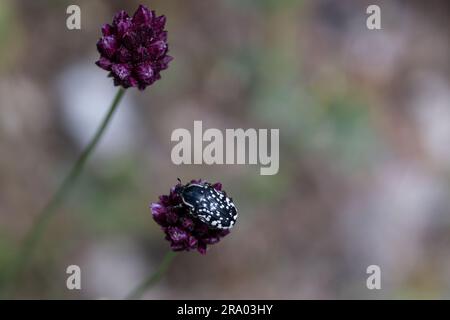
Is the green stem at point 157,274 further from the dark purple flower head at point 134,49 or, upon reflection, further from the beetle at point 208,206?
the dark purple flower head at point 134,49

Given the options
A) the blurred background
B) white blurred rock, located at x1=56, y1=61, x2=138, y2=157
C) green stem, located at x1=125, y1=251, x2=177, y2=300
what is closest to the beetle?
green stem, located at x1=125, y1=251, x2=177, y2=300

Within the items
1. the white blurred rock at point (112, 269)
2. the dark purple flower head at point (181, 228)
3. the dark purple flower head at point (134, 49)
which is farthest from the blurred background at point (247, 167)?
the dark purple flower head at point (134, 49)

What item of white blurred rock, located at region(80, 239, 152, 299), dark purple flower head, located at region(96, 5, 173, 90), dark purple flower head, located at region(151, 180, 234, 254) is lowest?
white blurred rock, located at region(80, 239, 152, 299)

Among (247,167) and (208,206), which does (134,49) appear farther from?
(247,167)

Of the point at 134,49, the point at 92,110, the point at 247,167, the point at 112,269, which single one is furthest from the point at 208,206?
the point at 92,110

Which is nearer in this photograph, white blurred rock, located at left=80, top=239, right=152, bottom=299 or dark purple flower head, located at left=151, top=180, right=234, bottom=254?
dark purple flower head, located at left=151, top=180, right=234, bottom=254

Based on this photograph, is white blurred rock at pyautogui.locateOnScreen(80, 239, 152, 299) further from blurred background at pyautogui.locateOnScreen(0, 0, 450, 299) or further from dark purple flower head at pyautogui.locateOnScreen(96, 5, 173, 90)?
dark purple flower head at pyautogui.locateOnScreen(96, 5, 173, 90)
